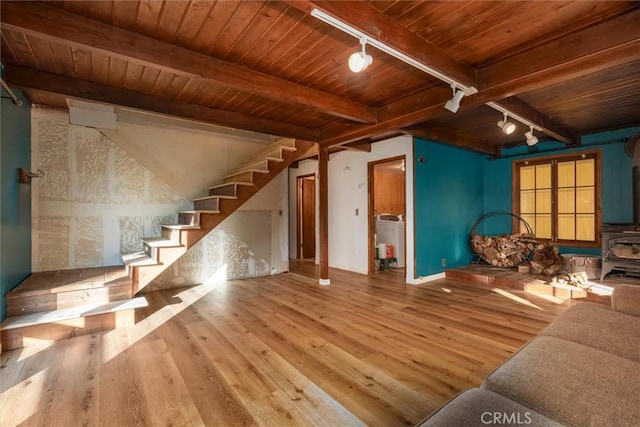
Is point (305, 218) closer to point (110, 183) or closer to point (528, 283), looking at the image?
point (110, 183)

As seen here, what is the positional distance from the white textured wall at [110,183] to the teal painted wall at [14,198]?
8.5 inches

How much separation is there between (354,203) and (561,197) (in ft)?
12.3

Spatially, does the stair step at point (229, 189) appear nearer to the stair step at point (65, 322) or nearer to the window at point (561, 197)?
the stair step at point (65, 322)

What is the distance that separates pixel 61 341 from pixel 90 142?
2637 millimetres

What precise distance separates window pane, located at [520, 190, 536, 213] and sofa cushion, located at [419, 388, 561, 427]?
5.79 metres

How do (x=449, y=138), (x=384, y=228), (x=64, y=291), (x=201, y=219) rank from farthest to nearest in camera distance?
(x=384, y=228), (x=449, y=138), (x=201, y=219), (x=64, y=291)

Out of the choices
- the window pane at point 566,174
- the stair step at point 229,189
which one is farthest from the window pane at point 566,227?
the stair step at point 229,189

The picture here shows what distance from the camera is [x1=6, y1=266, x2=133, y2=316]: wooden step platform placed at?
266cm

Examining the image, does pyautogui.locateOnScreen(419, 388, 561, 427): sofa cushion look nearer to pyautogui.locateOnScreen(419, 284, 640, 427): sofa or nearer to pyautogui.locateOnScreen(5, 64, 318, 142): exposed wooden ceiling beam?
pyautogui.locateOnScreen(419, 284, 640, 427): sofa

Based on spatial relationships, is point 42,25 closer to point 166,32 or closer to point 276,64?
point 166,32

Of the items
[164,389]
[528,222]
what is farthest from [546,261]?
[164,389]

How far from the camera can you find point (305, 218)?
292 inches

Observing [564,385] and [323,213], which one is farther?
[323,213]

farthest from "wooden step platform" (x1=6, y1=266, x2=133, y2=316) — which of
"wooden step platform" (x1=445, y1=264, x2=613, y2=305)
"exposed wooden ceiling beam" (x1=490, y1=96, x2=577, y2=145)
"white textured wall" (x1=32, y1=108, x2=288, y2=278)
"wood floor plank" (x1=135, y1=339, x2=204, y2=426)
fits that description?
"wooden step platform" (x1=445, y1=264, x2=613, y2=305)
